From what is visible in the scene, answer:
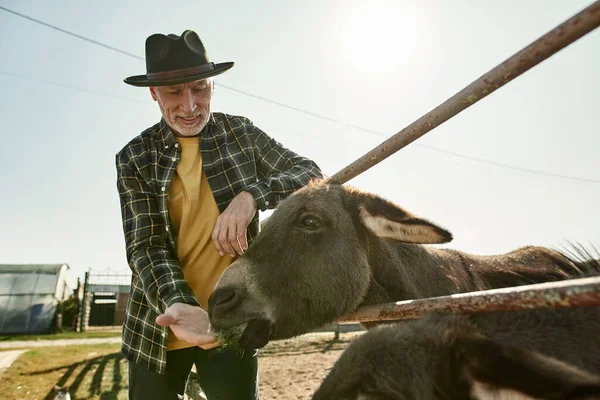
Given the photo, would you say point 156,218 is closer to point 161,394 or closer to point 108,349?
point 161,394

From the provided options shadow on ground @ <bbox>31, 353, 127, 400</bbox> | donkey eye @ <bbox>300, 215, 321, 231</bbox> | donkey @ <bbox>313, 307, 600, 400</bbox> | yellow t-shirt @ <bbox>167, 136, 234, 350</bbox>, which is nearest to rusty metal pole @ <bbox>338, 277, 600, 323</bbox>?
donkey @ <bbox>313, 307, 600, 400</bbox>

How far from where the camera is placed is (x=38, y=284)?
3072 cm

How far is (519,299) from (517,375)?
0.68 ft

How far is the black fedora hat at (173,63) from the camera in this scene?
2.91 meters

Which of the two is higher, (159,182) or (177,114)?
(177,114)

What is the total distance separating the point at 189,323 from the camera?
2359 mm

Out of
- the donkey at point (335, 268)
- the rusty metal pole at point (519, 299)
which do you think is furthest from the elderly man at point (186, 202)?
the rusty metal pole at point (519, 299)

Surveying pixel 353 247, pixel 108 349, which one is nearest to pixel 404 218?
pixel 353 247

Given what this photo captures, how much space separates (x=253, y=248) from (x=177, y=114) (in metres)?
1.19

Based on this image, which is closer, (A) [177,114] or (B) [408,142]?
(B) [408,142]

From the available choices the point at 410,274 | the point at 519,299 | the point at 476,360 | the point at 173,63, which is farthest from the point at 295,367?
the point at 519,299

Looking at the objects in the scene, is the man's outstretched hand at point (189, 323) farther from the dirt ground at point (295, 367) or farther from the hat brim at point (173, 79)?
the dirt ground at point (295, 367)

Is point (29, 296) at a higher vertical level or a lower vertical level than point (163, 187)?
higher

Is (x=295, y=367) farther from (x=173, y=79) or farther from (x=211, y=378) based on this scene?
(x=173, y=79)
